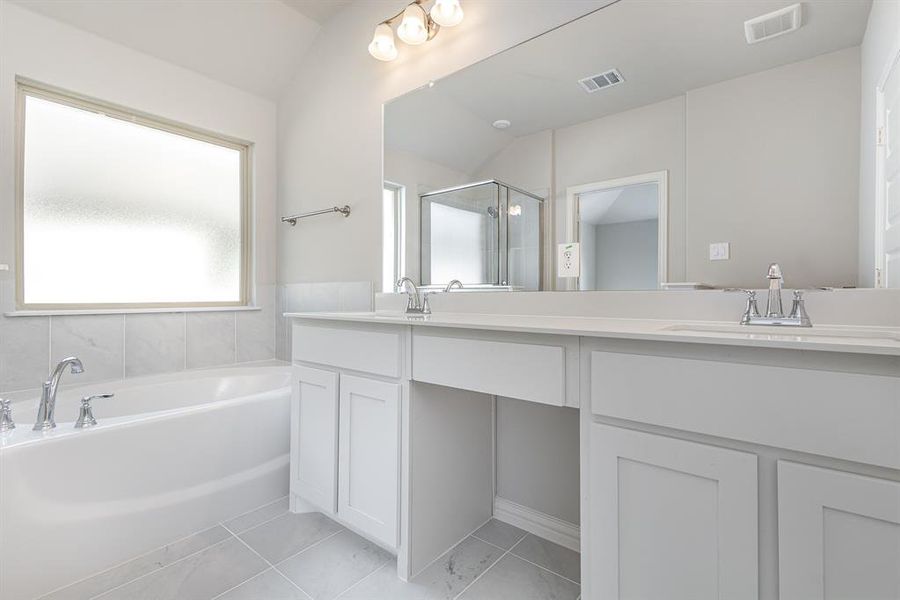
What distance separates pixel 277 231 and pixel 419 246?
1.46 m

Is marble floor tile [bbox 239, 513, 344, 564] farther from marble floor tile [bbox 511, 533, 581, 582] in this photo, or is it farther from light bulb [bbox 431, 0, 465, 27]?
light bulb [bbox 431, 0, 465, 27]

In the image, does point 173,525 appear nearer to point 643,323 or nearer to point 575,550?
point 575,550

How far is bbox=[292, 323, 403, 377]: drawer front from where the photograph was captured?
1383 mm

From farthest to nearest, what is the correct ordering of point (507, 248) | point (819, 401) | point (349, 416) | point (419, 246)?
point (419, 246), point (507, 248), point (349, 416), point (819, 401)

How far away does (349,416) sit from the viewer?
4.97 feet

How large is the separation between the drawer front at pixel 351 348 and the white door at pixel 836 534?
1.00m

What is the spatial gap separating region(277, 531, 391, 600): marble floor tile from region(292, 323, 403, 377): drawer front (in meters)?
0.67

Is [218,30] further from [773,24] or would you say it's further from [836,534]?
[836,534]

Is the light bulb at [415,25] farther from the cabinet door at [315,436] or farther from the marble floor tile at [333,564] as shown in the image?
the marble floor tile at [333,564]

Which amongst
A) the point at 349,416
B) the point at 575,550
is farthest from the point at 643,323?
the point at 349,416

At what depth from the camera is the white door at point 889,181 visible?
0.90m

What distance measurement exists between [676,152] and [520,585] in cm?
145

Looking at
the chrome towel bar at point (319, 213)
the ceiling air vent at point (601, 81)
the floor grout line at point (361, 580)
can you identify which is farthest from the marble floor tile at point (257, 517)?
the ceiling air vent at point (601, 81)

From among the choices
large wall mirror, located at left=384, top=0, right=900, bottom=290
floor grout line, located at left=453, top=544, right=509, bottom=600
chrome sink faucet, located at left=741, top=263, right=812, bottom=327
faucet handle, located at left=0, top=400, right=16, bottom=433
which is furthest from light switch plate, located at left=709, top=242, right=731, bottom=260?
faucet handle, located at left=0, top=400, right=16, bottom=433
